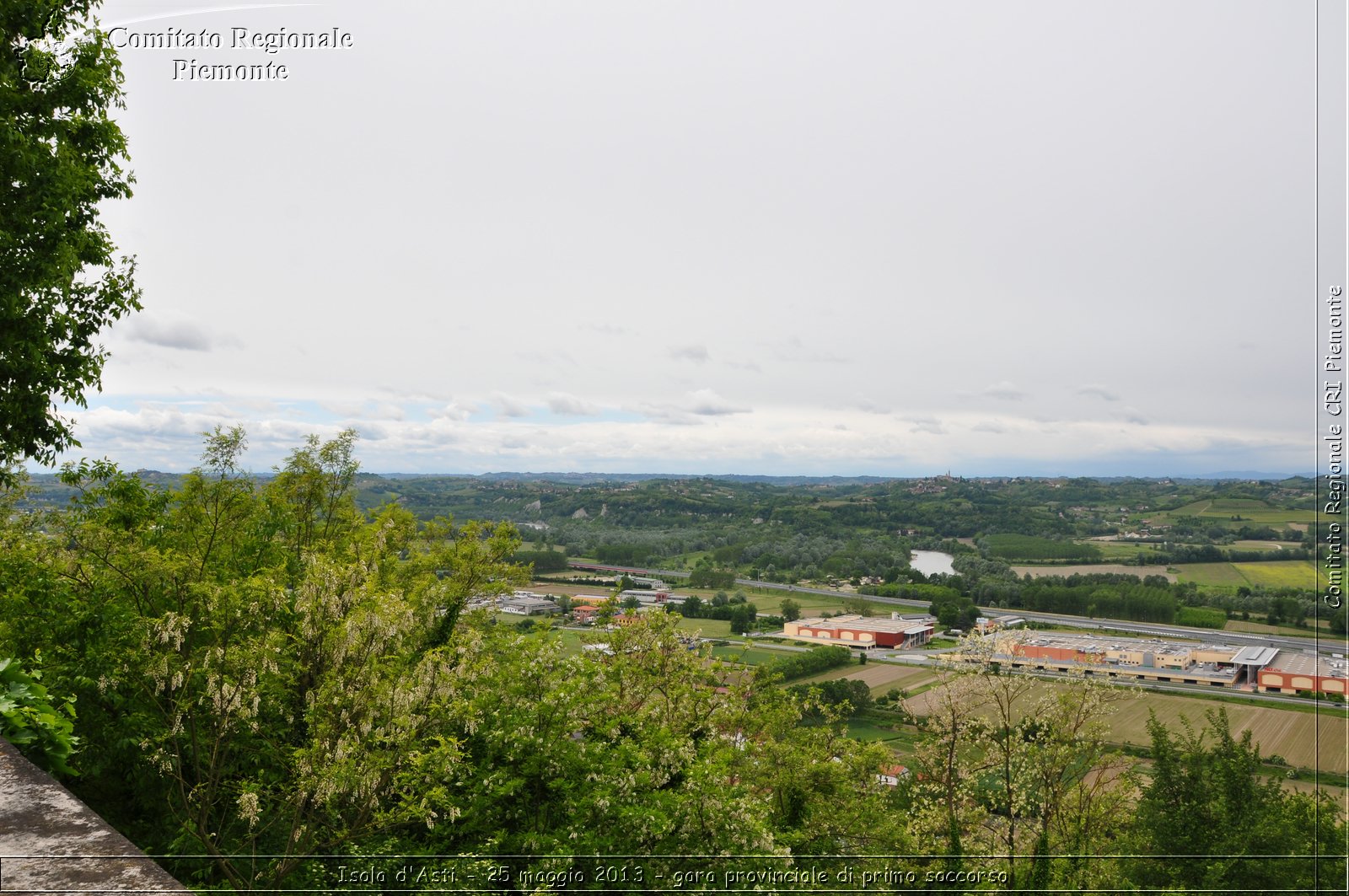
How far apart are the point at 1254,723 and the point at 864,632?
30016 mm

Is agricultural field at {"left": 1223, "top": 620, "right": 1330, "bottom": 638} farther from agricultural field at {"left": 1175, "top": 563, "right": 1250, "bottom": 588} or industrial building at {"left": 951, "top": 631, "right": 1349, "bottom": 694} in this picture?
agricultural field at {"left": 1175, "top": 563, "right": 1250, "bottom": 588}

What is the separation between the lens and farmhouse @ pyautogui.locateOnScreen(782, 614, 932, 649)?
53.9 meters

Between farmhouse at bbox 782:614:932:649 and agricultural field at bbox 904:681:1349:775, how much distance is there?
68.6ft

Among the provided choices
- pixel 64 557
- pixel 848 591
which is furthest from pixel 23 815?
pixel 848 591

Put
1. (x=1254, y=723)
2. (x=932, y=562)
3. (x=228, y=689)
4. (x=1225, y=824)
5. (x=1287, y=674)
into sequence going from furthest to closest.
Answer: (x=932, y=562)
(x=1254, y=723)
(x=1287, y=674)
(x=1225, y=824)
(x=228, y=689)

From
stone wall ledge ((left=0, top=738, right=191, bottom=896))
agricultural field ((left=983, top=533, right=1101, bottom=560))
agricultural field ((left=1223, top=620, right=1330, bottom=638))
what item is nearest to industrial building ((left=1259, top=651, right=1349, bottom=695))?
agricultural field ((left=1223, top=620, right=1330, bottom=638))

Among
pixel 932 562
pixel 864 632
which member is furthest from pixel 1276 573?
pixel 932 562

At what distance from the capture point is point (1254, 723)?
2575cm

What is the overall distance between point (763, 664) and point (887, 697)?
26.3 metres

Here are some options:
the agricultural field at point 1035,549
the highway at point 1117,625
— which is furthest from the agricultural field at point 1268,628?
the agricultural field at point 1035,549

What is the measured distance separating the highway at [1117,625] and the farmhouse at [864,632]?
7.98 m

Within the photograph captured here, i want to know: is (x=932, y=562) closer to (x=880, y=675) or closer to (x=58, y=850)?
(x=880, y=675)

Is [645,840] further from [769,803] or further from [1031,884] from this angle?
[1031,884]

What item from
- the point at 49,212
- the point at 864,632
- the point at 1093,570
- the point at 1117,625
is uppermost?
the point at 49,212
